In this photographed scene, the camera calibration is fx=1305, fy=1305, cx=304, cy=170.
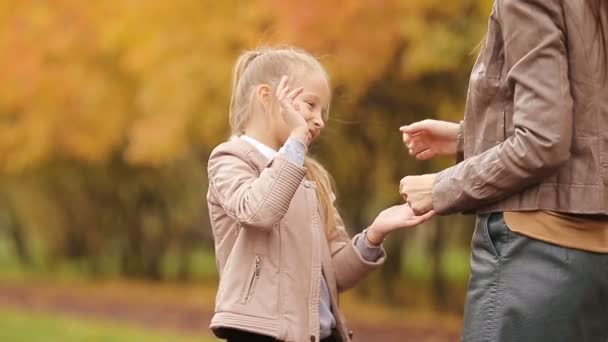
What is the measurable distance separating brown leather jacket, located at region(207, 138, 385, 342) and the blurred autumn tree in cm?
658

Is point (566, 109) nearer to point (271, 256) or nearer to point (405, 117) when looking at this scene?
point (271, 256)

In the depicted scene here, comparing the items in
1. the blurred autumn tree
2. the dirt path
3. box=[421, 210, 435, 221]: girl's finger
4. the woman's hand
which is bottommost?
the dirt path

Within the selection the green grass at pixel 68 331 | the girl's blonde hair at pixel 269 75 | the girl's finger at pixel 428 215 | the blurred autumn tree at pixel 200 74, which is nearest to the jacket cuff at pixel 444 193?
the girl's finger at pixel 428 215

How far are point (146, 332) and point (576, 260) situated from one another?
1273 cm

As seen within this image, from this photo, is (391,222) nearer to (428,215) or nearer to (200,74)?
(428,215)

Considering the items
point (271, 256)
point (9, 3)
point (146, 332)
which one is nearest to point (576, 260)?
point (271, 256)

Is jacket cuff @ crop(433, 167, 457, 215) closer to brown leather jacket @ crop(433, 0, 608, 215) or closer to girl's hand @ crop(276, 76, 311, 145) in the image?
brown leather jacket @ crop(433, 0, 608, 215)

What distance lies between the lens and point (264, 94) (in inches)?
164

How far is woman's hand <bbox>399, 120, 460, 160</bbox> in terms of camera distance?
395 centimetres

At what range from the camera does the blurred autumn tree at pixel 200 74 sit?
1255cm

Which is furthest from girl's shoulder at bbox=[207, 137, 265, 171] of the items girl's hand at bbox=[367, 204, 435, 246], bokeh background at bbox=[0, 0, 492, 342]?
bokeh background at bbox=[0, 0, 492, 342]

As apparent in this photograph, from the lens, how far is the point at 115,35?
53.0ft

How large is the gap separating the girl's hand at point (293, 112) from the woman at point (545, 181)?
805 mm

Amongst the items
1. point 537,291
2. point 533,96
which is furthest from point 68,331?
point 533,96
